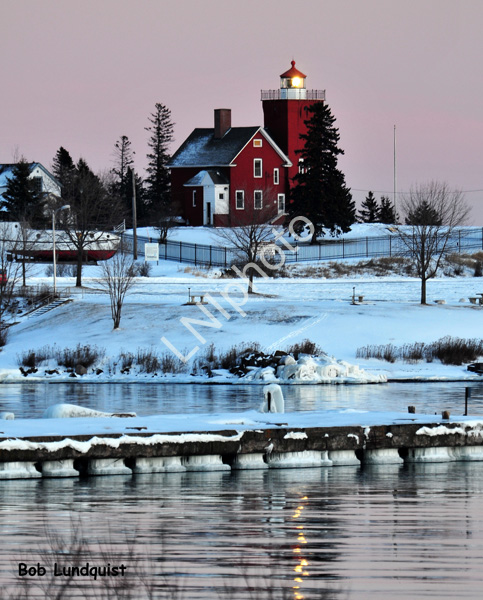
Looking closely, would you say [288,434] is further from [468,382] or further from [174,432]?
[468,382]

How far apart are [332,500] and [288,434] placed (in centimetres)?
358

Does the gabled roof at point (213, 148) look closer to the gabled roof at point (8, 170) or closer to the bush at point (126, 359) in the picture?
the gabled roof at point (8, 170)

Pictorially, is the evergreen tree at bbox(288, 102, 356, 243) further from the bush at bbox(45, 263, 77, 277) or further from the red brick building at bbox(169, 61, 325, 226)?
the bush at bbox(45, 263, 77, 277)

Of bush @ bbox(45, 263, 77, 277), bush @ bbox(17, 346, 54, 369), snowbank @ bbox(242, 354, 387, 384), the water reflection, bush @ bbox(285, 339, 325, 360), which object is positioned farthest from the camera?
bush @ bbox(45, 263, 77, 277)

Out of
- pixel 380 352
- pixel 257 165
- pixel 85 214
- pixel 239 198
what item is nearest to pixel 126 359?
pixel 380 352

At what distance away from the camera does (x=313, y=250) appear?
78.1m

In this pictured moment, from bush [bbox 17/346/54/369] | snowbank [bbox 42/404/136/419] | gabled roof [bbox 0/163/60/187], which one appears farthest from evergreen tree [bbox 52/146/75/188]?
snowbank [bbox 42/404/136/419]

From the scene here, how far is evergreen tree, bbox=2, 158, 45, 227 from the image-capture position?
8412cm

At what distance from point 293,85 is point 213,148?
8158mm

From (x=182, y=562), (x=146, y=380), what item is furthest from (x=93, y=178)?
(x=182, y=562)

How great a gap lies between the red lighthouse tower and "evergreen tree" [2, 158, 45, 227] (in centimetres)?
1985

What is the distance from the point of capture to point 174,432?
20.2 metres

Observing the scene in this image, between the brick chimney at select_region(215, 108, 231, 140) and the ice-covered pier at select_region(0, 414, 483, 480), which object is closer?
the ice-covered pier at select_region(0, 414, 483, 480)

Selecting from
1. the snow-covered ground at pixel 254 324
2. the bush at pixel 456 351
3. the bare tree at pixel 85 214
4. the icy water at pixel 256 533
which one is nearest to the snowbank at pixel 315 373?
the snow-covered ground at pixel 254 324
